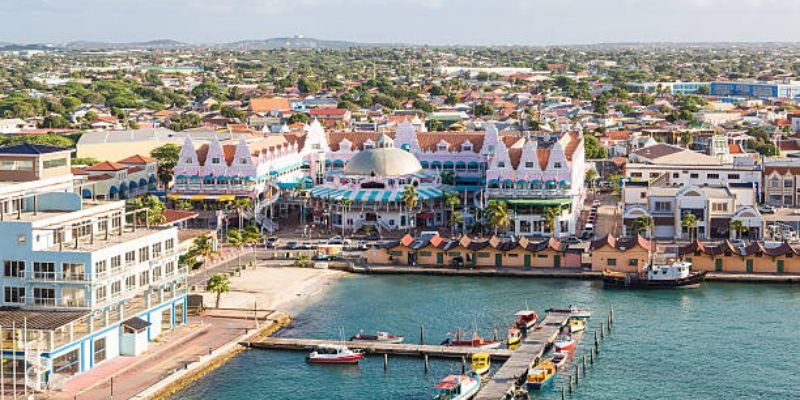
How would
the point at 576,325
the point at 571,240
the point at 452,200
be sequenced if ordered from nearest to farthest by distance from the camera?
the point at 576,325 < the point at 571,240 < the point at 452,200

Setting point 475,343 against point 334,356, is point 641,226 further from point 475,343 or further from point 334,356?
point 334,356

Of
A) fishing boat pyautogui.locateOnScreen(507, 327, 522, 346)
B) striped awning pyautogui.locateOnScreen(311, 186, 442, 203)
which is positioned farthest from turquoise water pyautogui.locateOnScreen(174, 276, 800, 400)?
striped awning pyautogui.locateOnScreen(311, 186, 442, 203)

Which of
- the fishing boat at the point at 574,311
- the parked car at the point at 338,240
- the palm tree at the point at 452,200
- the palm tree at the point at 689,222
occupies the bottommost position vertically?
the fishing boat at the point at 574,311

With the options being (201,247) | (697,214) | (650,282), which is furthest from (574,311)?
(697,214)

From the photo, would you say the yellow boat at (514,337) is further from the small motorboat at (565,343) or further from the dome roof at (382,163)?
the dome roof at (382,163)

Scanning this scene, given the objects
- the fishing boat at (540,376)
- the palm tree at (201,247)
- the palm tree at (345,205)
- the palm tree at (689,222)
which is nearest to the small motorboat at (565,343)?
the fishing boat at (540,376)

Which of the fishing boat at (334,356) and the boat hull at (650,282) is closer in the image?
the fishing boat at (334,356)

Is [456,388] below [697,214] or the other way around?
below
